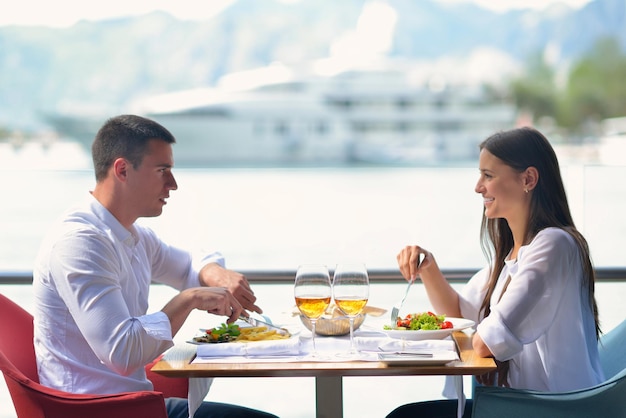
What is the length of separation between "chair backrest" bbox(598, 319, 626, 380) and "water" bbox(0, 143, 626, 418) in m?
0.59

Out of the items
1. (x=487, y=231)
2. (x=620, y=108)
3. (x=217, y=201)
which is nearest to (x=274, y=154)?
(x=217, y=201)

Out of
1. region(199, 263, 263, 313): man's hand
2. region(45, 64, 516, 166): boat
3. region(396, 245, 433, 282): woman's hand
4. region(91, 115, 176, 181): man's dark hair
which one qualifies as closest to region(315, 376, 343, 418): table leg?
region(199, 263, 263, 313): man's hand

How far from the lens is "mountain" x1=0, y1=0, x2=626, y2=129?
3516 centimetres

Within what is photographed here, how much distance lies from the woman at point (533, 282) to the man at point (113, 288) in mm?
574

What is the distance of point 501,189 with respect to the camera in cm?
200

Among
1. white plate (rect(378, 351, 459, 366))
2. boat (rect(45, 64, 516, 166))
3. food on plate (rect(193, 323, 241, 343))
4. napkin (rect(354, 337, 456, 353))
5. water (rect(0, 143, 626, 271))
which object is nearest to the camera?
white plate (rect(378, 351, 459, 366))

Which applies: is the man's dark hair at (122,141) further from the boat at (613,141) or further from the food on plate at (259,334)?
the boat at (613,141)

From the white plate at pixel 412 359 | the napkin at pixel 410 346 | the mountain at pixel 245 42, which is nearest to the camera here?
the white plate at pixel 412 359

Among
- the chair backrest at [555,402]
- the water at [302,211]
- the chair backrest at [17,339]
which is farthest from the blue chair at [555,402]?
the water at [302,211]

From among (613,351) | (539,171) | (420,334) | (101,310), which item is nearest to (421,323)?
(420,334)

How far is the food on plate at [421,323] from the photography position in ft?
6.08

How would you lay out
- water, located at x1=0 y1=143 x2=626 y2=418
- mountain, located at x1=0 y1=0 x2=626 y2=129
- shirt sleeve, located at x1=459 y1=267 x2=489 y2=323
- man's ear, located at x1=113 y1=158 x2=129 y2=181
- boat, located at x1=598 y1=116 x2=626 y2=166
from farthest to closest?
mountain, located at x1=0 y1=0 x2=626 y2=129 → boat, located at x1=598 y1=116 x2=626 y2=166 → water, located at x1=0 y1=143 x2=626 y2=418 → shirt sleeve, located at x1=459 y1=267 x2=489 y2=323 → man's ear, located at x1=113 y1=158 x2=129 y2=181

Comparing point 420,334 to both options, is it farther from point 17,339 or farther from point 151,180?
point 17,339

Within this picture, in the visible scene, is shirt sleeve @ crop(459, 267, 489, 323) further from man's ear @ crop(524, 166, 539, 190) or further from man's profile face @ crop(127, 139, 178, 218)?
man's profile face @ crop(127, 139, 178, 218)
